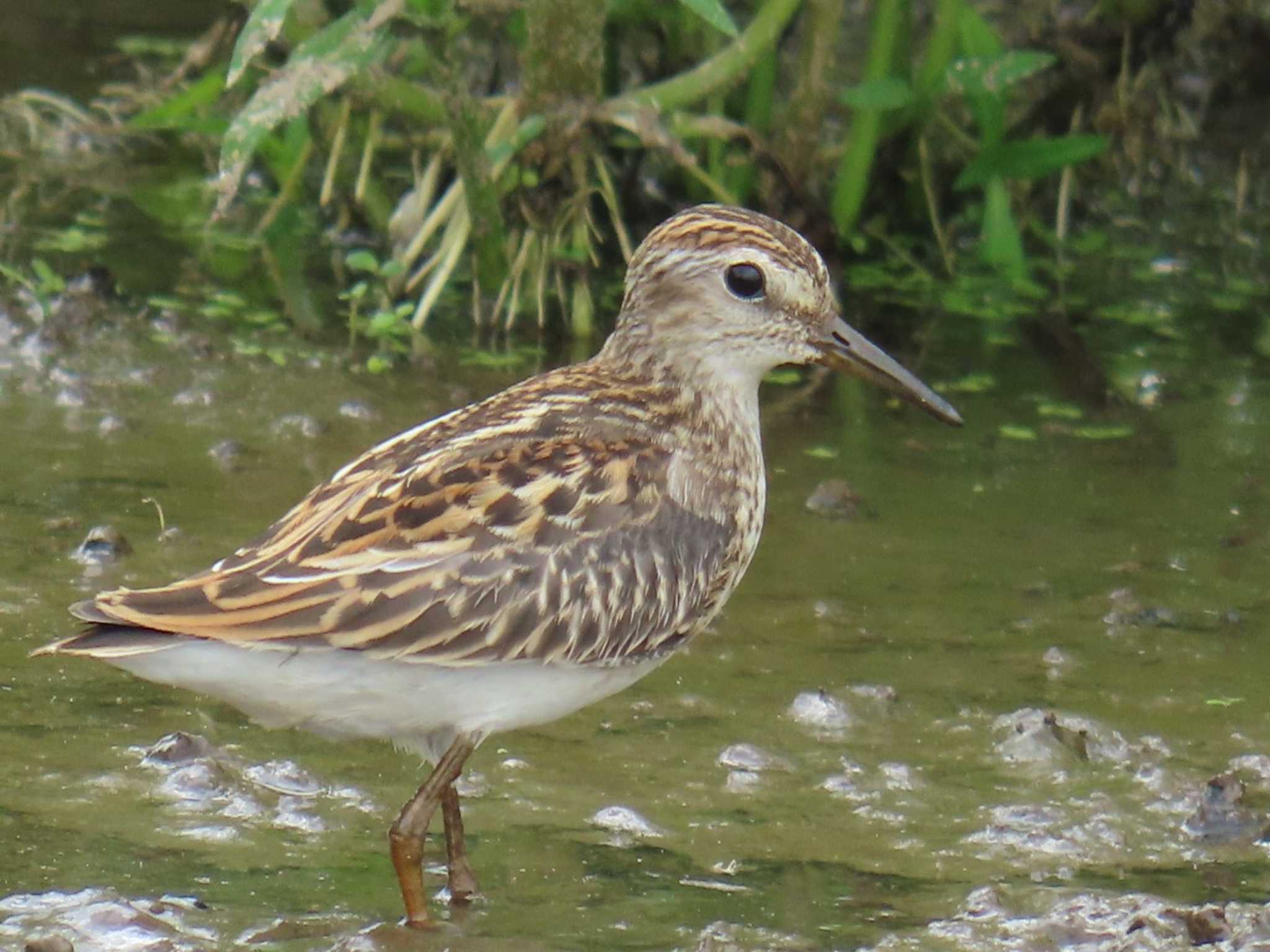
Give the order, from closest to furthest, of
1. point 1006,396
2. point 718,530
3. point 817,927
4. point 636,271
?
1. point 817,927
2. point 718,530
3. point 636,271
4. point 1006,396

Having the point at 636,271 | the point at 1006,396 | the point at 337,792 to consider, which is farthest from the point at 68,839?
the point at 1006,396

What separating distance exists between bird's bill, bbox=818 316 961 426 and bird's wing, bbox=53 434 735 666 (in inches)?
26.1

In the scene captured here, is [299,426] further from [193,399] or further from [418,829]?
[418,829]

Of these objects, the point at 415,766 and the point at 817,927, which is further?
→ the point at 415,766

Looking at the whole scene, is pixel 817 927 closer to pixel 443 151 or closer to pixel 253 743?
pixel 253 743

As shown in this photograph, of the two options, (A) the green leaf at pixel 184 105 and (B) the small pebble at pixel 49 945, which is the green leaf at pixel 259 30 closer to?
(A) the green leaf at pixel 184 105

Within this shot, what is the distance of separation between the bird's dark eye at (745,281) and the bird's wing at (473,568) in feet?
1.72

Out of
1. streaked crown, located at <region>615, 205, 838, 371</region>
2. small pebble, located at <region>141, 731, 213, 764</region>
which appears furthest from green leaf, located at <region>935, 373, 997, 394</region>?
small pebble, located at <region>141, 731, 213, 764</region>

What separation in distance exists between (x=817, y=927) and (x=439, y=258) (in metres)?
4.08

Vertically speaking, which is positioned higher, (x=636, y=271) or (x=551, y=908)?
(x=636, y=271)

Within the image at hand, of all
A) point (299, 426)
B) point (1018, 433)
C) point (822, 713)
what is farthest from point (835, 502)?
point (299, 426)

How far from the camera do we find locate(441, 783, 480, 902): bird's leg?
473 cm

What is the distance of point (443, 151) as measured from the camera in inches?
320

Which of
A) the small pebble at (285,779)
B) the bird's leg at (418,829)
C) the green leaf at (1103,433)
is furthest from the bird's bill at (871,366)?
the green leaf at (1103,433)
